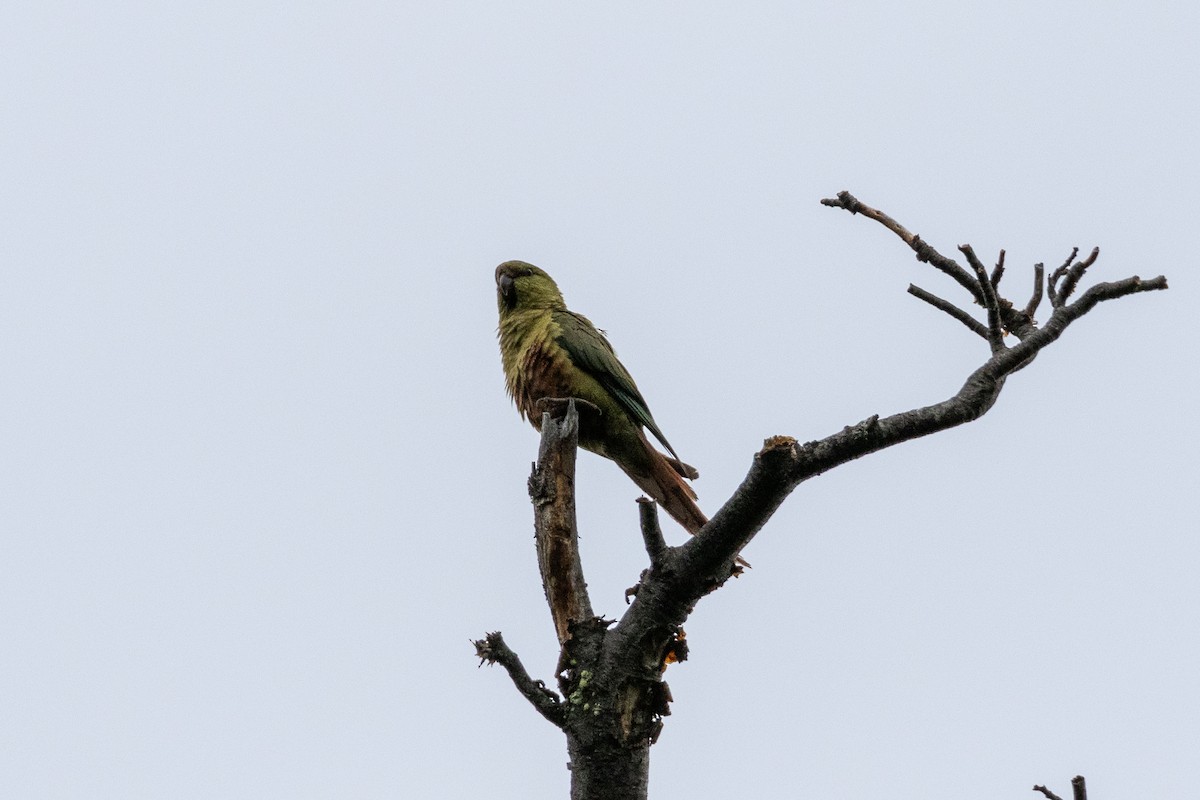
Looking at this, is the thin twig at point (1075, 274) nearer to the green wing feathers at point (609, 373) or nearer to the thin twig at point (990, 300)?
the thin twig at point (990, 300)

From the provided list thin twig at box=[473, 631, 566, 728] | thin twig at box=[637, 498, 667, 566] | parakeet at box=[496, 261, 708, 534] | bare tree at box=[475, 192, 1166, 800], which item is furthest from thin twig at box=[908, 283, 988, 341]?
parakeet at box=[496, 261, 708, 534]

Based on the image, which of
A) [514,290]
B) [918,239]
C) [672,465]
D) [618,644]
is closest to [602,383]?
[672,465]

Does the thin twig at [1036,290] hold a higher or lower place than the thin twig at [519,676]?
higher

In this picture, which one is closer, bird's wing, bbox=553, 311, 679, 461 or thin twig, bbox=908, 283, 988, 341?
thin twig, bbox=908, 283, 988, 341

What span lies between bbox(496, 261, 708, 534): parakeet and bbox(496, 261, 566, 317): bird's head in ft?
1.71

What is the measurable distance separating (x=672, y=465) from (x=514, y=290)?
2.07 metres

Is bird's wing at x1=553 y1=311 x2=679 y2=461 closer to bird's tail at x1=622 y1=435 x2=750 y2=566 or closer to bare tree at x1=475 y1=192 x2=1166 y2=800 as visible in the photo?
bird's tail at x1=622 y1=435 x2=750 y2=566

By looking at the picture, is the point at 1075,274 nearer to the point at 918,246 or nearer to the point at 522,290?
the point at 918,246

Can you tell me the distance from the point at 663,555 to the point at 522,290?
Answer: 440 cm

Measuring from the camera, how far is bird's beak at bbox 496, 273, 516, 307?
8250 mm

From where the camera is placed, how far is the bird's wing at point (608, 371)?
7.29 metres

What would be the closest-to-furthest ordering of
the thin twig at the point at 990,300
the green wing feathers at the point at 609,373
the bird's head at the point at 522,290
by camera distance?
the thin twig at the point at 990,300 < the green wing feathers at the point at 609,373 < the bird's head at the point at 522,290

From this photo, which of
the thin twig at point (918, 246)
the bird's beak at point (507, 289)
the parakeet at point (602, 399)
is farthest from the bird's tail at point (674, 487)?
the thin twig at point (918, 246)

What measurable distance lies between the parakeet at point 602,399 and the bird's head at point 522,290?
0.52m
